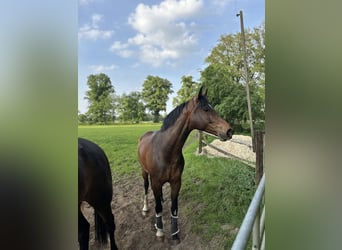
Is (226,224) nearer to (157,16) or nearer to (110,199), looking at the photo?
(110,199)

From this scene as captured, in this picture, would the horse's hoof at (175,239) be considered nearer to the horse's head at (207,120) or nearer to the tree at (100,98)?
the horse's head at (207,120)

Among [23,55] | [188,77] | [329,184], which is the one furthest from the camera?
Result: [188,77]

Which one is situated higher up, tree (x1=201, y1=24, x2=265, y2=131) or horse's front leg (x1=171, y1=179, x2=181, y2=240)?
tree (x1=201, y1=24, x2=265, y2=131)

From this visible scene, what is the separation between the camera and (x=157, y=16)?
1034mm

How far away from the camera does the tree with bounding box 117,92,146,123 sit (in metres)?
1.13

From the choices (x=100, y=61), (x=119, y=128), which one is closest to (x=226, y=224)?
(x=119, y=128)

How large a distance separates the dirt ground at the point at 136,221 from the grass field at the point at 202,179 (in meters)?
0.04

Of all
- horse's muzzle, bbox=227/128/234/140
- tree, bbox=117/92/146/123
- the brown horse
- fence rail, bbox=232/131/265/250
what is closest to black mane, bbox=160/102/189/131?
the brown horse

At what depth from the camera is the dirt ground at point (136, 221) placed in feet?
3.80

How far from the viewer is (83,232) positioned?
111 cm

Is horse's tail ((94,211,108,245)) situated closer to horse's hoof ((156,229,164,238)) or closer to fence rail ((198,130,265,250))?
horse's hoof ((156,229,164,238))

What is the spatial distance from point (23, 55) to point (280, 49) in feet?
1.12

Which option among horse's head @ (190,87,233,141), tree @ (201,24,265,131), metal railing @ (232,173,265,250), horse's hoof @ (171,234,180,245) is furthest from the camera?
horse's hoof @ (171,234,180,245)

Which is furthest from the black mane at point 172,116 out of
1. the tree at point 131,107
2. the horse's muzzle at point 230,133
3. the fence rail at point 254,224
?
the fence rail at point 254,224
